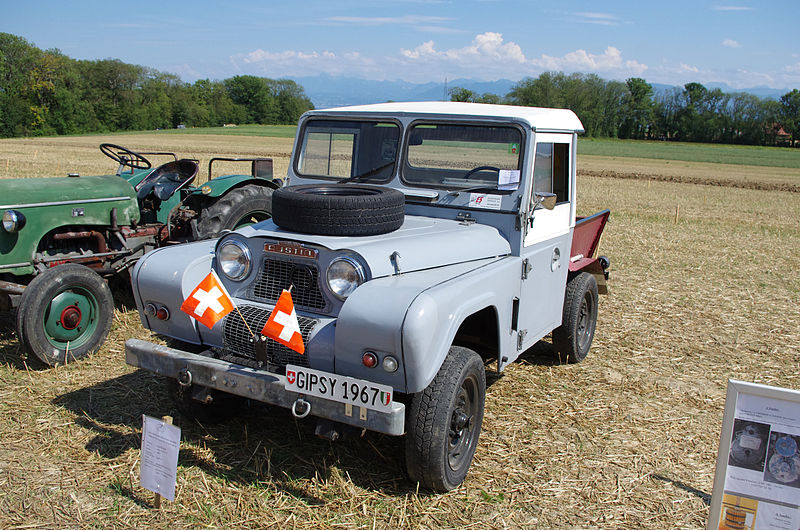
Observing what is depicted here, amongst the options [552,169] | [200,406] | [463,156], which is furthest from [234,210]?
[552,169]

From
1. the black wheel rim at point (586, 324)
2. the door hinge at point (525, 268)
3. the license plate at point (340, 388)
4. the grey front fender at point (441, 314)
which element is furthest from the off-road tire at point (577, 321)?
the license plate at point (340, 388)

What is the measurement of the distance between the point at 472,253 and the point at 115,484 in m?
2.52

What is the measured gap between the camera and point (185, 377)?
135 inches

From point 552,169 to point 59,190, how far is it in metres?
4.56

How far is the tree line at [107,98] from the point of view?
6383 cm

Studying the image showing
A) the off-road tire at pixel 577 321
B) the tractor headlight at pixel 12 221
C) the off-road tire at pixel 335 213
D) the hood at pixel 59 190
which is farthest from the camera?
the hood at pixel 59 190

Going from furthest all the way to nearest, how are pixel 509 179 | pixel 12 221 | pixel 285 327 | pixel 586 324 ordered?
pixel 586 324, pixel 12 221, pixel 509 179, pixel 285 327

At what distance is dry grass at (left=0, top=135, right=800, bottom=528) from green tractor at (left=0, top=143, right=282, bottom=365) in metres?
0.40

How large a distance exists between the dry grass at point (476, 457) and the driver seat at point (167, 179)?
131 centimetres

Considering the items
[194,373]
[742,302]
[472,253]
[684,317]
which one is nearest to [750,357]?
[684,317]

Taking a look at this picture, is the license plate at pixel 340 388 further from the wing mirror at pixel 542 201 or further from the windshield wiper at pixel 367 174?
the windshield wiper at pixel 367 174

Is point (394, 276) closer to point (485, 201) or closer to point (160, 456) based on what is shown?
point (485, 201)

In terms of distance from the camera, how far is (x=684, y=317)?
738cm

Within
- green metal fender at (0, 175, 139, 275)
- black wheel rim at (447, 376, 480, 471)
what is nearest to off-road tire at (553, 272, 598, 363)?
black wheel rim at (447, 376, 480, 471)
